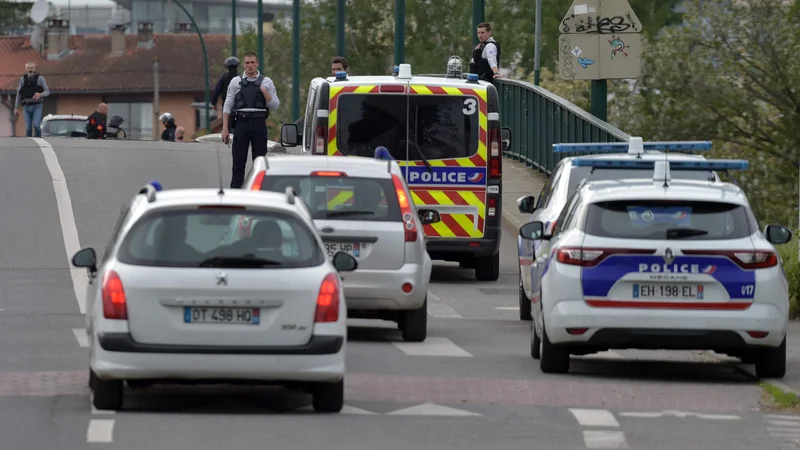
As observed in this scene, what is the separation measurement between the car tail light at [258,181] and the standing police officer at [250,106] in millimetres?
7728

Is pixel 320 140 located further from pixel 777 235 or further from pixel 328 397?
pixel 328 397

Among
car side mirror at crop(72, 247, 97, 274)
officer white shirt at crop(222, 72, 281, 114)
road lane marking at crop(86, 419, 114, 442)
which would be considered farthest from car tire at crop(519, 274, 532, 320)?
road lane marking at crop(86, 419, 114, 442)

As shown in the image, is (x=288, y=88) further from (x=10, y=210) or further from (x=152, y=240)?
(x=152, y=240)

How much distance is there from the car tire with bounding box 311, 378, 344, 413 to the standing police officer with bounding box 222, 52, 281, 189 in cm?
1193

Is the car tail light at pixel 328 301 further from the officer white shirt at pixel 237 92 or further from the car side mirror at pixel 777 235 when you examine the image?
the officer white shirt at pixel 237 92

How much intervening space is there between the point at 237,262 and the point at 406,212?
4440mm

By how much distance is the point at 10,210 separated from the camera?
2467 centimetres

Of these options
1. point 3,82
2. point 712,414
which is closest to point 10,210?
point 712,414

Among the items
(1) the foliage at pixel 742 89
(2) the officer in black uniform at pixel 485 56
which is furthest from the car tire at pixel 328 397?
(1) the foliage at pixel 742 89

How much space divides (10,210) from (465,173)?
7195 millimetres

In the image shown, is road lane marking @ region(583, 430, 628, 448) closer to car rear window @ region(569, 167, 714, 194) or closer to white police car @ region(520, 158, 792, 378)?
white police car @ region(520, 158, 792, 378)

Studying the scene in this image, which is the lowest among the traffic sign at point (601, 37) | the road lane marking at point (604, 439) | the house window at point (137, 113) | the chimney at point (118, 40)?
the house window at point (137, 113)

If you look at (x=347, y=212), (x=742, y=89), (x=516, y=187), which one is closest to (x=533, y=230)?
(x=347, y=212)

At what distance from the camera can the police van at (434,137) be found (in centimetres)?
1961
